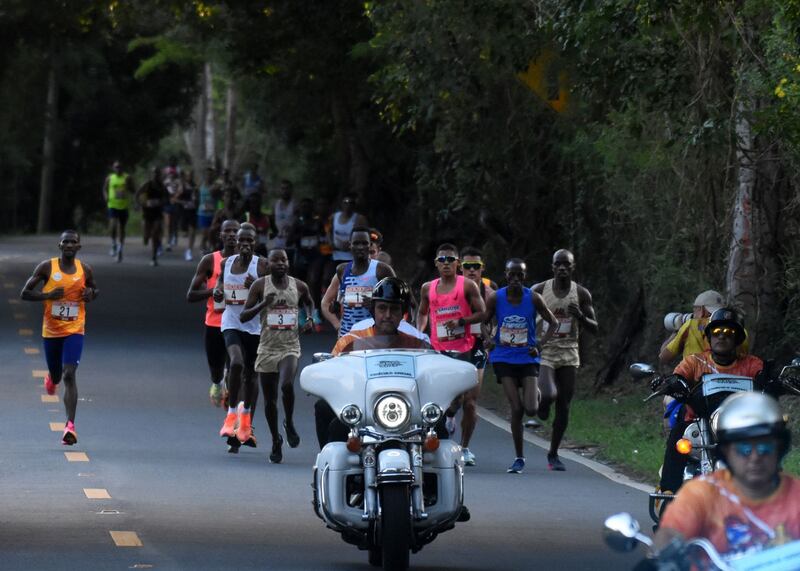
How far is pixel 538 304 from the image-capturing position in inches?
610

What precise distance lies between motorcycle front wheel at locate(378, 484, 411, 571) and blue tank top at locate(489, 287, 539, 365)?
5.78m

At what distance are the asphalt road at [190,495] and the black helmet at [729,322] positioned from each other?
1477 millimetres

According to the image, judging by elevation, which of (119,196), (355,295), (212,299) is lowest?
(212,299)

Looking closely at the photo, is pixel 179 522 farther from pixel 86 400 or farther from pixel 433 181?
pixel 433 181

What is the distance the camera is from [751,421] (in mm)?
5992

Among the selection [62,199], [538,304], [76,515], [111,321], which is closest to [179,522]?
[76,515]

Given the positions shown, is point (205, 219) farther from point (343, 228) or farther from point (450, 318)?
point (450, 318)

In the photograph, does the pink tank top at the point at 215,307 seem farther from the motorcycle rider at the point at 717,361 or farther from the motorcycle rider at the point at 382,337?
the motorcycle rider at the point at 717,361

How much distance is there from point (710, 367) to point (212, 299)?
6.76 m

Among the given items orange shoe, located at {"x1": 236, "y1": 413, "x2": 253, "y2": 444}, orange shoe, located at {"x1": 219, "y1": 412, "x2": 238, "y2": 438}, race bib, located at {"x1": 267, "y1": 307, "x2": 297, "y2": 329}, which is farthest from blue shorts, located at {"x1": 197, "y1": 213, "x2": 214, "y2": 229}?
race bib, located at {"x1": 267, "y1": 307, "x2": 297, "y2": 329}

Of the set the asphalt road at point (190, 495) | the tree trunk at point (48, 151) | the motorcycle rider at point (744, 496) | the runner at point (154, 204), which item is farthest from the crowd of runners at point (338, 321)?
the tree trunk at point (48, 151)

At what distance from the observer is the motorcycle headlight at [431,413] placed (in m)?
10.1

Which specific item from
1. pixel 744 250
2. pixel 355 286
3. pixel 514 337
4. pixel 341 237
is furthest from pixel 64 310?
pixel 341 237

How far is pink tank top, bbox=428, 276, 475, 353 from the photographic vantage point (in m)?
15.5
